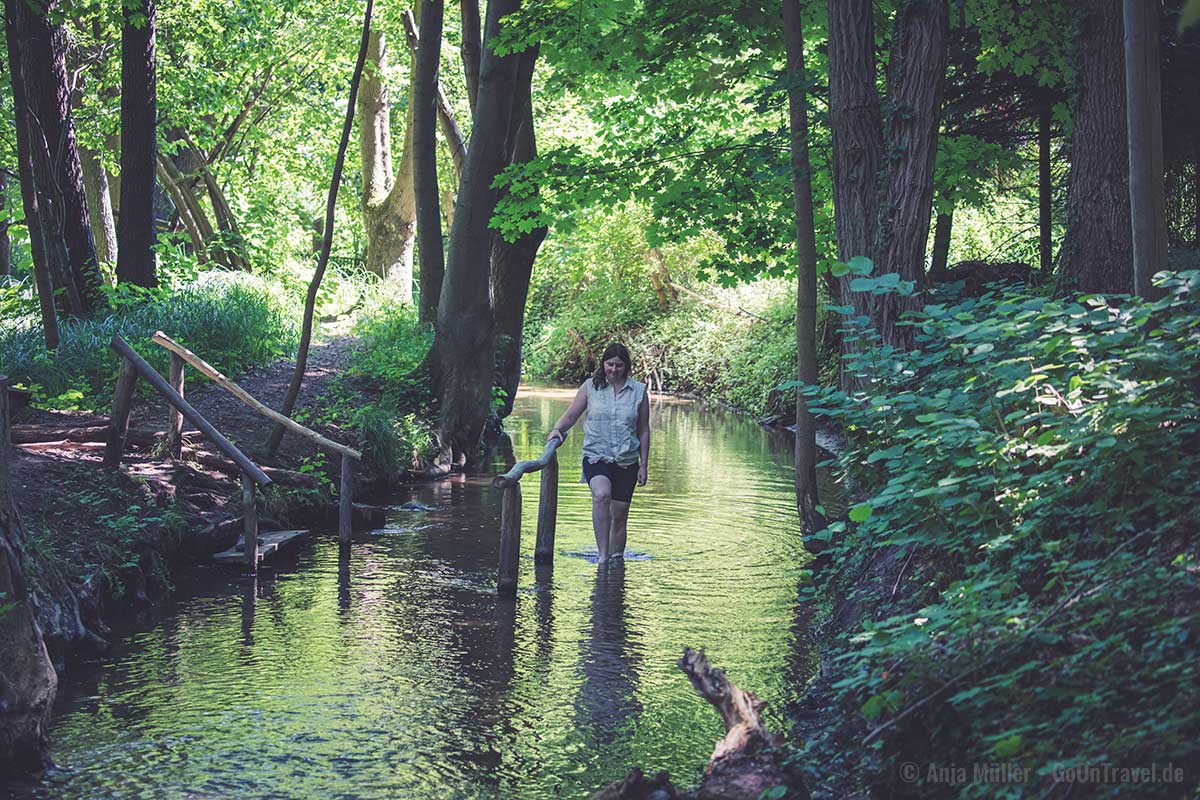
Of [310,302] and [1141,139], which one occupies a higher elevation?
[1141,139]

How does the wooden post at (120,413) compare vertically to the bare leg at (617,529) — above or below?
above

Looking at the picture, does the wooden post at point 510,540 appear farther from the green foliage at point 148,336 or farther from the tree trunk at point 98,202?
the tree trunk at point 98,202

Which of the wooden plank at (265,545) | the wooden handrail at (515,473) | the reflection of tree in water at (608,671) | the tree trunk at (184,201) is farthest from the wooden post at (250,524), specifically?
the tree trunk at (184,201)


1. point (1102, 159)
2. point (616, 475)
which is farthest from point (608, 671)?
point (1102, 159)

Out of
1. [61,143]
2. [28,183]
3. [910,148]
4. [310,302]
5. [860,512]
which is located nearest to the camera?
[860,512]

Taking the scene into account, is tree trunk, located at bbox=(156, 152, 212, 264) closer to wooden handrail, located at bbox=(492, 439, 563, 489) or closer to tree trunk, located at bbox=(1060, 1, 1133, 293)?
wooden handrail, located at bbox=(492, 439, 563, 489)

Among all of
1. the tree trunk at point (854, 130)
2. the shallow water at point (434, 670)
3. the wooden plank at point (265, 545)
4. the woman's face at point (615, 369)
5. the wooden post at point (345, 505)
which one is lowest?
the shallow water at point (434, 670)

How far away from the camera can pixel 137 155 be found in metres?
17.5

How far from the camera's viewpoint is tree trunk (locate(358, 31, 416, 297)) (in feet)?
89.9

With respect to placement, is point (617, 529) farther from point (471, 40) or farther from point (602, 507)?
point (471, 40)

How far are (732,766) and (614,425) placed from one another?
5.87 metres

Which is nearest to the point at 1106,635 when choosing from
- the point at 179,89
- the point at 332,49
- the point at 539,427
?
the point at 539,427

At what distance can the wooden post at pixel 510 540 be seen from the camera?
973 cm

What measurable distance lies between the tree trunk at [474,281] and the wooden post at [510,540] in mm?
7439
